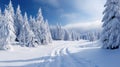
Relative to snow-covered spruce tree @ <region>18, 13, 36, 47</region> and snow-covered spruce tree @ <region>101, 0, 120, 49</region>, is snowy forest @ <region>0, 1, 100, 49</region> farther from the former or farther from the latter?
snow-covered spruce tree @ <region>101, 0, 120, 49</region>

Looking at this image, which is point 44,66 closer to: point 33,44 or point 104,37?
point 104,37

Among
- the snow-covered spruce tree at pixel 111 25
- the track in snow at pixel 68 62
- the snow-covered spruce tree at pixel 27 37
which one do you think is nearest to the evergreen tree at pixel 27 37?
the snow-covered spruce tree at pixel 27 37

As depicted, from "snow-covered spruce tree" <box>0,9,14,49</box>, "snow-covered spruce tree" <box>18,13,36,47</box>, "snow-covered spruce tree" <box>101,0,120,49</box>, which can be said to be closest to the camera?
"snow-covered spruce tree" <box>101,0,120,49</box>

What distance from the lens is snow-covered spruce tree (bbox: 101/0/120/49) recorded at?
89.8ft

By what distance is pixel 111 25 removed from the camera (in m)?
28.0

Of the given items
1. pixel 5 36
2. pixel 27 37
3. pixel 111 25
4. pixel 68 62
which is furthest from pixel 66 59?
pixel 27 37

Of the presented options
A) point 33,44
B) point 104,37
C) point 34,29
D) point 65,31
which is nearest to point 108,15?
point 104,37

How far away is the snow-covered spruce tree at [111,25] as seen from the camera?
89.8 ft

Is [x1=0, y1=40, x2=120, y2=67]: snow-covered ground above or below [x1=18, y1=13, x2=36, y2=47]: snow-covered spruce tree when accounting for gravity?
below

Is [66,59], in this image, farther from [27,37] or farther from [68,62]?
[27,37]

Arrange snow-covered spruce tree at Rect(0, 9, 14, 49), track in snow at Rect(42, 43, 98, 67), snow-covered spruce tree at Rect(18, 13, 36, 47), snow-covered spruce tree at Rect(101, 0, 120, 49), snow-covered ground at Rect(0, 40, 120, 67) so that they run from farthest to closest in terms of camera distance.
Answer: snow-covered spruce tree at Rect(18, 13, 36, 47) → snow-covered spruce tree at Rect(0, 9, 14, 49) → snow-covered spruce tree at Rect(101, 0, 120, 49) → snow-covered ground at Rect(0, 40, 120, 67) → track in snow at Rect(42, 43, 98, 67)

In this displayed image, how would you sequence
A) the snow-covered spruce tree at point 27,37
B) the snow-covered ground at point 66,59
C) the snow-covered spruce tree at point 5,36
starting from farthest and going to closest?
the snow-covered spruce tree at point 27,37
the snow-covered spruce tree at point 5,36
the snow-covered ground at point 66,59

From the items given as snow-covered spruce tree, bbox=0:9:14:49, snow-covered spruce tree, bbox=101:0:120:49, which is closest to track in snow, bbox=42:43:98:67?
snow-covered spruce tree, bbox=101:0:120:49

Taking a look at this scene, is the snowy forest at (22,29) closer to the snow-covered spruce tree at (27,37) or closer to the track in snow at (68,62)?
the snow-covered spruce tree at (27,37)
